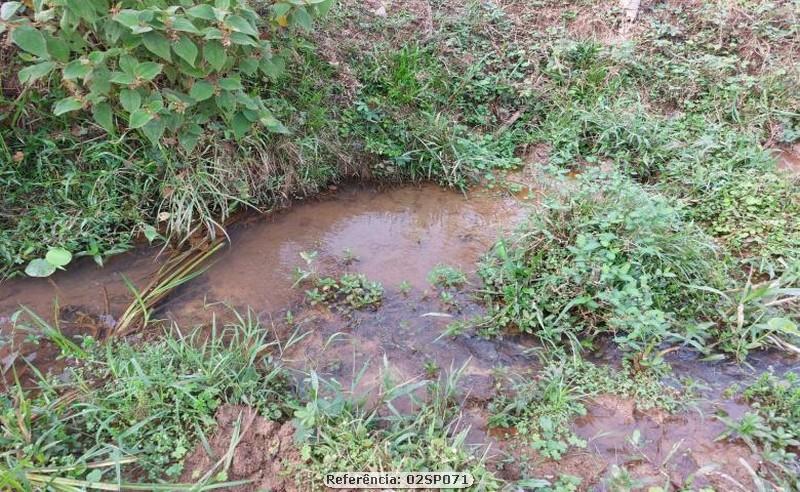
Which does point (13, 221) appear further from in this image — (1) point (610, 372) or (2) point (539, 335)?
(1) point (610, 372)

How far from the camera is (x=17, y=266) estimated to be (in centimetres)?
289

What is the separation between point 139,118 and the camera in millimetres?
2551

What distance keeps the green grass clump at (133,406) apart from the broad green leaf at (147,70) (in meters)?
1.31

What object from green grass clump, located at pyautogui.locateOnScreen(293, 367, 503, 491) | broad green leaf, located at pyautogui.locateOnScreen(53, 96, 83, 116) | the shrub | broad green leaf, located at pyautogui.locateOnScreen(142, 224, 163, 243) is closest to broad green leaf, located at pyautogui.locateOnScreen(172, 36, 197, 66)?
the shrub

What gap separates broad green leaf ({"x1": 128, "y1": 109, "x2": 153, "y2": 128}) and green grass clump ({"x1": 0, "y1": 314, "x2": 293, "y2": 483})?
1.09 m

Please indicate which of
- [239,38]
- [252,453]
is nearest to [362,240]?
[239,38]

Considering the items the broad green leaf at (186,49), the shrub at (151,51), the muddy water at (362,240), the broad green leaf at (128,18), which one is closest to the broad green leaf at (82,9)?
the shrub at (151,51)

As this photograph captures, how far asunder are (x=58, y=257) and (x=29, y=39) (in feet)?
3.83

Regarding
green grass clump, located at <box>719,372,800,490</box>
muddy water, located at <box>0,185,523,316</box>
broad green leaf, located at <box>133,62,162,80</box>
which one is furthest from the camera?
muddy water, located at <box>0,185,523,316</box>

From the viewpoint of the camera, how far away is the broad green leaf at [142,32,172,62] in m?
2.44

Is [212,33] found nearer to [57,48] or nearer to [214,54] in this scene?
[214,54]

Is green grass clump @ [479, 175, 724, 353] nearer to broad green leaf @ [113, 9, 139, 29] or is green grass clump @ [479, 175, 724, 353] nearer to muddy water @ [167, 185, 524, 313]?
muddy water @ [167, 185, 524, 313]

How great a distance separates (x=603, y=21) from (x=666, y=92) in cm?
97

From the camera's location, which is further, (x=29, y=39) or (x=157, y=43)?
(x=157, y=43)
